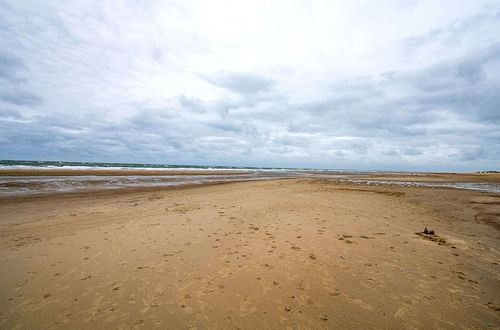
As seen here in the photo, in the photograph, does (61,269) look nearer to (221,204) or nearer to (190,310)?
(190,310)

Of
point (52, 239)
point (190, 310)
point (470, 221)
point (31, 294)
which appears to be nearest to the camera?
point (190, 310)

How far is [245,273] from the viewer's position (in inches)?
220

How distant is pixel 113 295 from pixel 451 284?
23.7 ft

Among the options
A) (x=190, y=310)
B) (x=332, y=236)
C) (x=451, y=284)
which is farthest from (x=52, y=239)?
(x=451, y=284)

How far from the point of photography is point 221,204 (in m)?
14.6

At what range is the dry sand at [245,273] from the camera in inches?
159

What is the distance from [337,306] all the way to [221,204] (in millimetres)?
10881

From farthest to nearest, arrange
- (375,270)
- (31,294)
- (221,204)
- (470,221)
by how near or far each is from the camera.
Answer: (221,204)
(470,221)
(375,270)
(31,294)

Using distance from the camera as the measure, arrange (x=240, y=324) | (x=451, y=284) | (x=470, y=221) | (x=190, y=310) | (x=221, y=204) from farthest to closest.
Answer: (x=221, y=204)
(x=470, y=221)
(x=451, y=284)
(x=190, y=310)
(x=240, y=324)

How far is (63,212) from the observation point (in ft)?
38.8

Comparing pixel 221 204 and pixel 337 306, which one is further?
pixel 221 204

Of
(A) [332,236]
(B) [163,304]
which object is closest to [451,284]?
(A) [332,236]

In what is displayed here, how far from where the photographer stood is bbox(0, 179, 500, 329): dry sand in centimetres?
404

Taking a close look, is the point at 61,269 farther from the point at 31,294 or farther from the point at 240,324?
the point at 240,324
